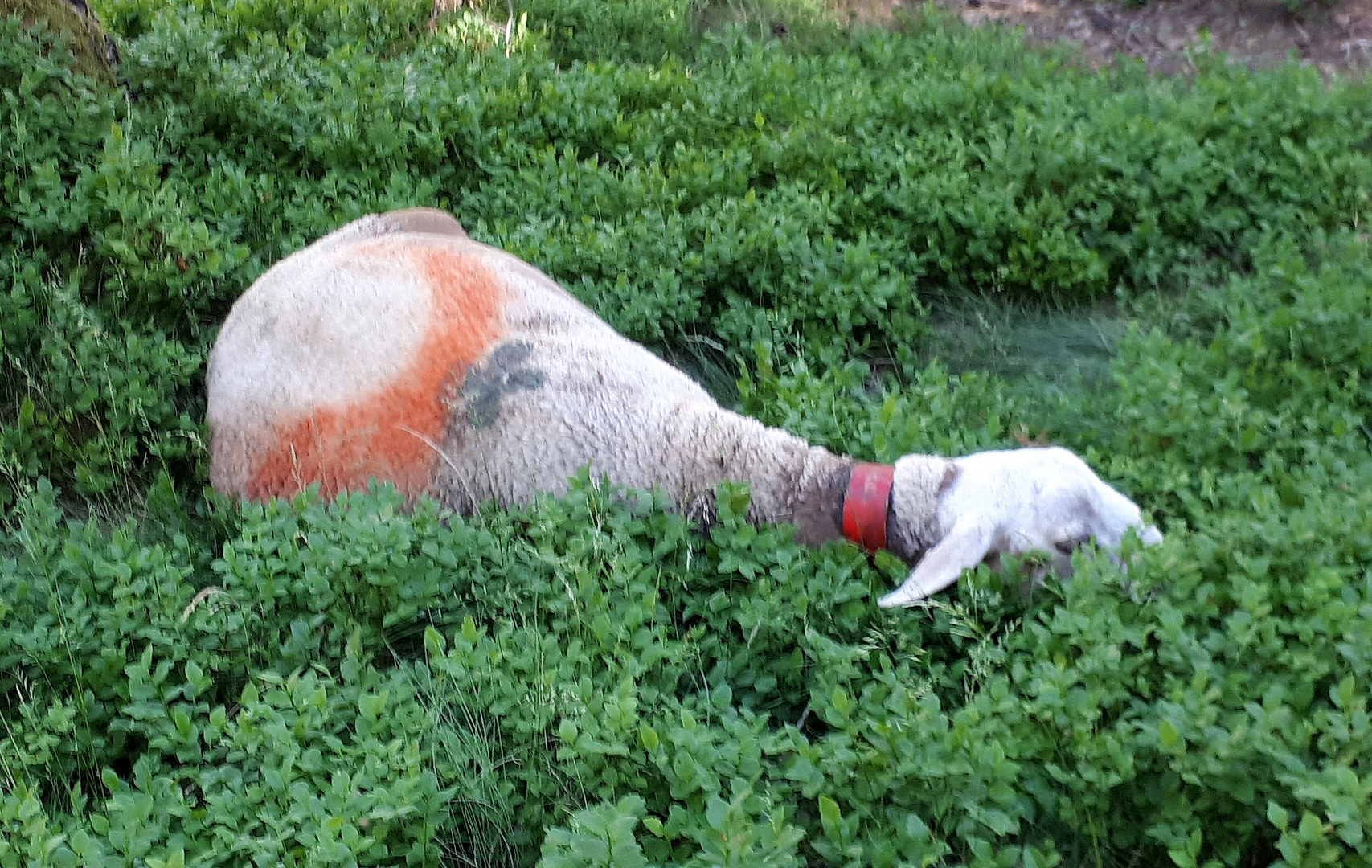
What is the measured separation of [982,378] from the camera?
13.9 feet

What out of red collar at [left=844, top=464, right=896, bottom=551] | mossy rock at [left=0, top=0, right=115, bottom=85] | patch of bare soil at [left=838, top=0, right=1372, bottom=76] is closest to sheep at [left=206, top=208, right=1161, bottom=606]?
red collar at [left=844, top=464, right=896, bottom=551]

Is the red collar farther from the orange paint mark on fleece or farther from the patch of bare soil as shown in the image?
the patch of bare soil

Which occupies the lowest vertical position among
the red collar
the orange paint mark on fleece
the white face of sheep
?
the orange paint mark on fleece

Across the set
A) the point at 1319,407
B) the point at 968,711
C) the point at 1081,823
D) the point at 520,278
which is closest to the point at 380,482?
the point at 520,278

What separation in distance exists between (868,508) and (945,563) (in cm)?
36

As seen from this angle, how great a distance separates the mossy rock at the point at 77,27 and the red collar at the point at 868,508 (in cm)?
372

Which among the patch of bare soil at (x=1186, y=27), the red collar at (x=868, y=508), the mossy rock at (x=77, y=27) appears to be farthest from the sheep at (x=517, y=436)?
the patch of bare soil at (x=1186, y=27)

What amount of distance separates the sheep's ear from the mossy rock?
404cm

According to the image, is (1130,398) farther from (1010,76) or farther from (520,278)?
(1010,76)

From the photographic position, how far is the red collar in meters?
3.37

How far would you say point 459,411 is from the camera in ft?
11.6

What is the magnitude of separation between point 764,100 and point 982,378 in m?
2.27

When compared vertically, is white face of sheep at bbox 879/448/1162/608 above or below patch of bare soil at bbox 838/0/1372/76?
below

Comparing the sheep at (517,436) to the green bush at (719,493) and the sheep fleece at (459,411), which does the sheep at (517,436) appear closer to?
the sheep fleece at (459,411)
